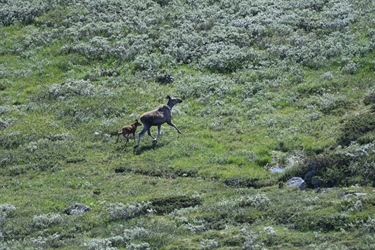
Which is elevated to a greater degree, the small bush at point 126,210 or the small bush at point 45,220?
the small bush at point 126,210

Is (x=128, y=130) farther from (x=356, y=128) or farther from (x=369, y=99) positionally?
(x=369, y=99)

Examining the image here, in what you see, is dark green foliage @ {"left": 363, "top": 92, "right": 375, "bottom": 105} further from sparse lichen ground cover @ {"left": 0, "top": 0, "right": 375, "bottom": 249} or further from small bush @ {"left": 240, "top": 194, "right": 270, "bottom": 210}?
small bush @ {"left": 240, "top": 194, "right": 270, "bottom": 210}

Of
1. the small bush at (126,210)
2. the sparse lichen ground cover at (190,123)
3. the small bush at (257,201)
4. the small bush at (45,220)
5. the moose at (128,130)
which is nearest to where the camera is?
the sparse lichen ground cover at (190,123)

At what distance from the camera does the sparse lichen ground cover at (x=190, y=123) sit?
94.1 ft

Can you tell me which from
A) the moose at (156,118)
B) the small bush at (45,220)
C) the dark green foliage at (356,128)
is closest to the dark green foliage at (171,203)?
the small bush at (45,220)

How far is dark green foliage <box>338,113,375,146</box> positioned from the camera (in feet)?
121

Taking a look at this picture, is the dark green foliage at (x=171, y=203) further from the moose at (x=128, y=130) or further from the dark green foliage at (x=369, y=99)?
the dark green foliage at (x=369, y=99)

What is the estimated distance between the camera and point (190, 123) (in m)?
43.3

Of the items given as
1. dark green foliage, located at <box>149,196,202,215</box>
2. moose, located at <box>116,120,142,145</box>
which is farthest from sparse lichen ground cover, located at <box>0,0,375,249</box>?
moose, located at <box>116,120,142,145</box>

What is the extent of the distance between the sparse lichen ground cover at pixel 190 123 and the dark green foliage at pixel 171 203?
1.9 inches

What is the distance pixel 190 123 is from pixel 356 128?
373 inches

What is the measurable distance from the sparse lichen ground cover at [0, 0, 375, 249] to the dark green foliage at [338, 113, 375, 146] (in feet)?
0.32

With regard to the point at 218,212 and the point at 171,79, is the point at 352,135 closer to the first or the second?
the point at 218,212

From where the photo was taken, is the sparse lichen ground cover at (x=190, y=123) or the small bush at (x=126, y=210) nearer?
the sparse lichen ground cover at (x=190, y=123)
